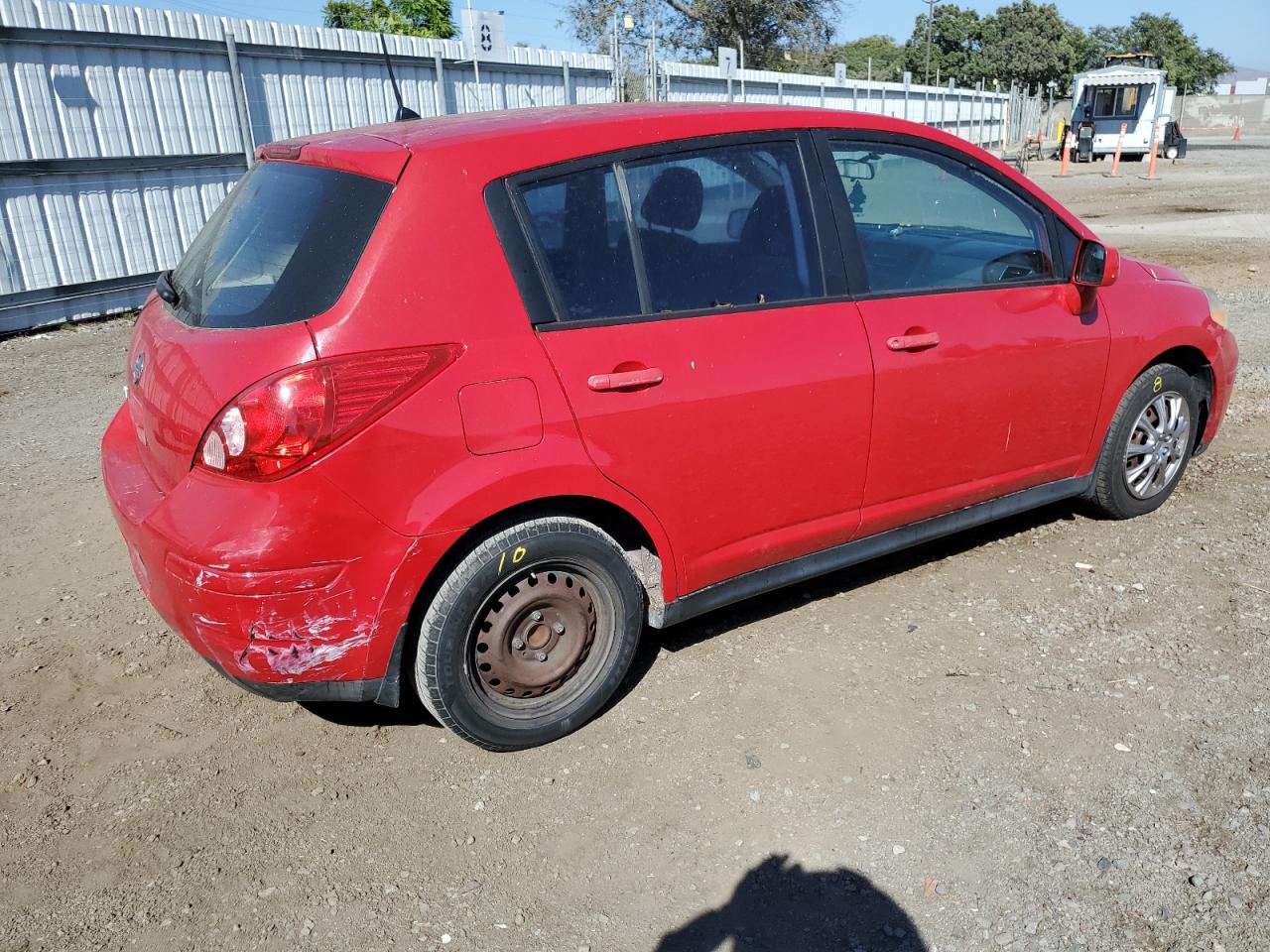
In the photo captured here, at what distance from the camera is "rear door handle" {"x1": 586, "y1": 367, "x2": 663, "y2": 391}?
2.88 meters

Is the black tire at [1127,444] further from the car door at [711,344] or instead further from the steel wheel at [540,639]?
the steel wheel at [540,639]

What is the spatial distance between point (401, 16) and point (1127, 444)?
25.8 meters

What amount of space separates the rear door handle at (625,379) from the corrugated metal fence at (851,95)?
4.25 metres

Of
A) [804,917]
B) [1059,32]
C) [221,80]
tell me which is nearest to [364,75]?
[221,80]

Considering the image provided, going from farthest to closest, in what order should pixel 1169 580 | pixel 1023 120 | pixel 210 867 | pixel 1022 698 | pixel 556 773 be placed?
pixel 1023 120
pixel 1169 580
pixel 1022 698
pixel 556 773
pixel 210 867

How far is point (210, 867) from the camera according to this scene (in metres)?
2.67

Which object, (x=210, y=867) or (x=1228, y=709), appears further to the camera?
(x=1228, y=709)

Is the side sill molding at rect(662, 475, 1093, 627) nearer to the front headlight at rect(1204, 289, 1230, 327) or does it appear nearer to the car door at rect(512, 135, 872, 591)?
the car door at rect(512, 135, 872, 591)

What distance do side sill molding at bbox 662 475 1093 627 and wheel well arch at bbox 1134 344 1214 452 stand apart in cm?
70

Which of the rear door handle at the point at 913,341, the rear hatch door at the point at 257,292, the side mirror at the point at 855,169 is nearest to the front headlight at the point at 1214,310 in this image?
the rear door handle at the point at 913,341

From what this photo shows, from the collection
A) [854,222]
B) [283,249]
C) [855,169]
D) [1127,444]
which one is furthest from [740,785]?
[1127,444]

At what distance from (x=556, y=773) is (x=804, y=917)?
0.89 metres

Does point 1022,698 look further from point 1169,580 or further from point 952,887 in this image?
point 1169,580

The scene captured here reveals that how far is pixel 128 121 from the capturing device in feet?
31.1
